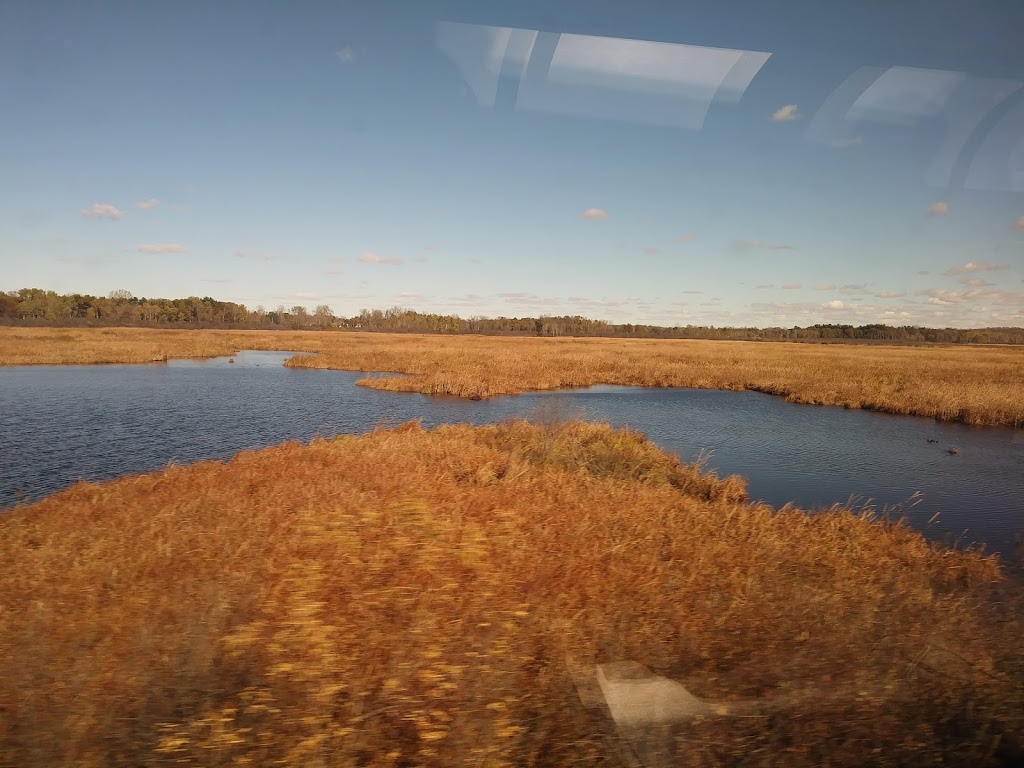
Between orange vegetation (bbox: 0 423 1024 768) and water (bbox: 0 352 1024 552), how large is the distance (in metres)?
6.02

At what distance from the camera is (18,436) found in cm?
1839

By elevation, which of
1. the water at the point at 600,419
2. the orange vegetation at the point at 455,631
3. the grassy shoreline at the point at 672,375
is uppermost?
the grassy shoreline at the point at 672,375

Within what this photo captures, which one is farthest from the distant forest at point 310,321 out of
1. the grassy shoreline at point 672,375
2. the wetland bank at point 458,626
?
the wetland bank at point 458,626

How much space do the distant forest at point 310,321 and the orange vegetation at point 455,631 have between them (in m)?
139

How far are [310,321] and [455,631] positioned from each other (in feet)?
648

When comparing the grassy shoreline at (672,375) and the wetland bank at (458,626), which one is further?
the grassy shoreline at (672,375)

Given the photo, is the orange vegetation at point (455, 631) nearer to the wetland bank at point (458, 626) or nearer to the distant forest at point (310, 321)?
the wetland bank at point (458, 626)

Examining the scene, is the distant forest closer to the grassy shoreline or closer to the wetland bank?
the grassy shoreline

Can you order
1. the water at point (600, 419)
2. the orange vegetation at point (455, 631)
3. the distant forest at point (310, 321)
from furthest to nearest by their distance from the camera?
the distant forest at point (310, 321) → the water at point (600, 419) → the orange vegetation at point (455, 631)

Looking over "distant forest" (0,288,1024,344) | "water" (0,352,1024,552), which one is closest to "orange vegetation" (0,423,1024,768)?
"water" (0,352,1024,552)

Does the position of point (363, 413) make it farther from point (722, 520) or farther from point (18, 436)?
point (722, 520)

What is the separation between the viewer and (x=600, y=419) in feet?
80.0

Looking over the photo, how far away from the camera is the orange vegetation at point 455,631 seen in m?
3.83

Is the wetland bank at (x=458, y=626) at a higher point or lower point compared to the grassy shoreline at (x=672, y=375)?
lower
